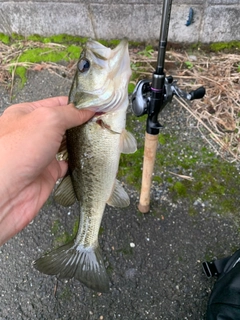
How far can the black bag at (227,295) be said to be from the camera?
70.4 inches

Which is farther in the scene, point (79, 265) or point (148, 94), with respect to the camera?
point (79, 265)

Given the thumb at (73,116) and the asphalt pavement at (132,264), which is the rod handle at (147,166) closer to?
the asphalt pavement at (132,264)

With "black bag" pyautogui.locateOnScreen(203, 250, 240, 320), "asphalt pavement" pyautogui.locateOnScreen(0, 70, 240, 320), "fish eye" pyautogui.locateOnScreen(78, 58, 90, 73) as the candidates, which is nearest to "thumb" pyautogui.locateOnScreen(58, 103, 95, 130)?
"fish eye" pyautogui.locateOnScreen(78, 58, 90, 73)

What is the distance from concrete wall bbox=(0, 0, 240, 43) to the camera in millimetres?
3275

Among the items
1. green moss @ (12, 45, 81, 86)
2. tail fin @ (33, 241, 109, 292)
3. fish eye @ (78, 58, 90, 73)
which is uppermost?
fish eye @ (78, 58, 90, 73)

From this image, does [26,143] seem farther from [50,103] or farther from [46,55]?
[46,55]

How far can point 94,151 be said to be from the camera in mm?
1948

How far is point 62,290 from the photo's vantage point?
2.50 metres

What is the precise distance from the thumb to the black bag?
130 centimetres

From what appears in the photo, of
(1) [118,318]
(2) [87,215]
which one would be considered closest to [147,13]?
(2) [87,215]

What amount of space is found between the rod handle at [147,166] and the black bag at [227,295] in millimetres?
732

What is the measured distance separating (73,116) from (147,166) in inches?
26.9

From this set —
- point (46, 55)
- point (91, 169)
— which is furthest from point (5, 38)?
point (91, 169)

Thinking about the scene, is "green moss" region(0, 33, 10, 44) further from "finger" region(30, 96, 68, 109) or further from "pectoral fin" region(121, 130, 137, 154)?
"pectoral fin" region(121, 130, 137, 154)
